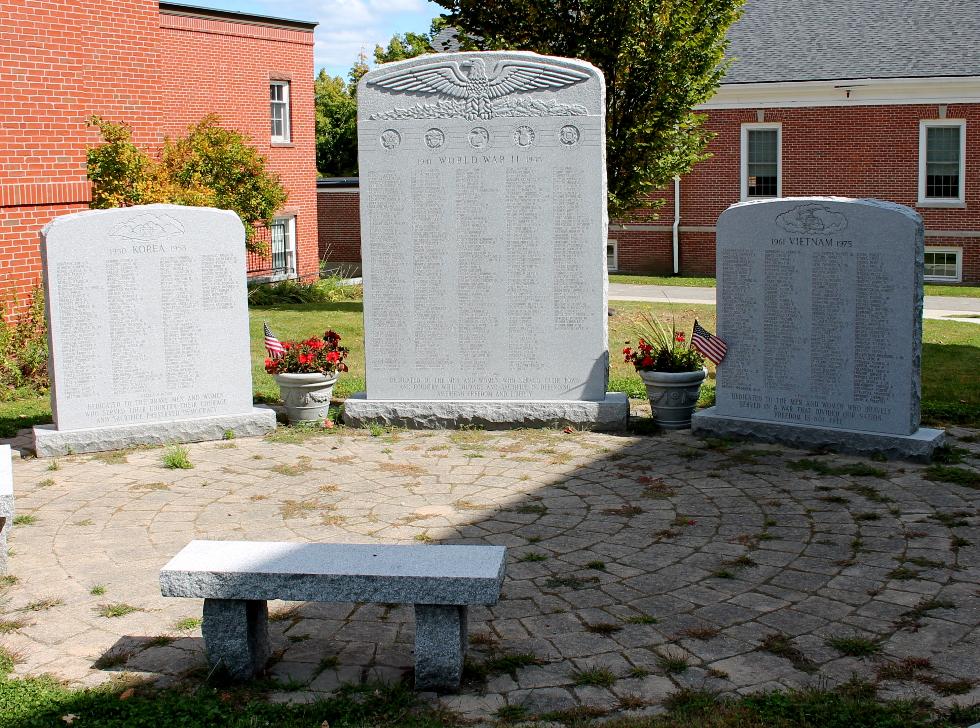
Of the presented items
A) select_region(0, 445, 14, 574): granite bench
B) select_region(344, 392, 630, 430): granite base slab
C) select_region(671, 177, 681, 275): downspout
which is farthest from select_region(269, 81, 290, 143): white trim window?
select_region(0, 445, 14, 574): granite bench

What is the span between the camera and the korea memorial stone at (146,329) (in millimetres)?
9844

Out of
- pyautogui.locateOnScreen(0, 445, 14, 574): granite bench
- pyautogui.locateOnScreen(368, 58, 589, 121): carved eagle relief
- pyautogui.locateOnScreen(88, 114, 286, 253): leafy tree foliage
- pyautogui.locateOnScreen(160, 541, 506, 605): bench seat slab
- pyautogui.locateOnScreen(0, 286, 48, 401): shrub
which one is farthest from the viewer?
pyautogui.locateOnScreen(88, 114, 286, 253): leafy tree foliage

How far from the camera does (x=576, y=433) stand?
1054 cm

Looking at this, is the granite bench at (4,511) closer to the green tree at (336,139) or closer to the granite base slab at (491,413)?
the granite base slab at (491,413)

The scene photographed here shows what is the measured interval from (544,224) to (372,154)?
180 centimetres

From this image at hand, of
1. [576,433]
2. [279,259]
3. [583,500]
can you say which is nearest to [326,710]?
[583,500]

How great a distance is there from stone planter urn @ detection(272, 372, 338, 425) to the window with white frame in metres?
17.3

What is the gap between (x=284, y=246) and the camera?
28.5m

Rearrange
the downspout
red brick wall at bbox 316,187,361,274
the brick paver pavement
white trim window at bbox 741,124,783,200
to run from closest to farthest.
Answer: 1. the brick paver pavement
2. white trim window at bbox 741,124,783,200
3. the downspout
4. red brick wall at bbox 316,187,361,274

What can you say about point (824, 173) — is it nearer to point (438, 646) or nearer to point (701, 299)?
point (701, 299)

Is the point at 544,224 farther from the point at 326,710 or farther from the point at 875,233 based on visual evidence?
the point at 326,710

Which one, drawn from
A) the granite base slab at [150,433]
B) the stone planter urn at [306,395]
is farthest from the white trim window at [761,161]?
the granite base slab at [150,433]

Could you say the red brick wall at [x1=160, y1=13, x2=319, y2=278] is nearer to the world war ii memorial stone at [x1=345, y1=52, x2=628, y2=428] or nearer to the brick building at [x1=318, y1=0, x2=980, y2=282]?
the brick building at [x1=318, y1=0, x2=980, y2=282]

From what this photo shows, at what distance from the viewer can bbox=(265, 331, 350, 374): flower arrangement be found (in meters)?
11.0
